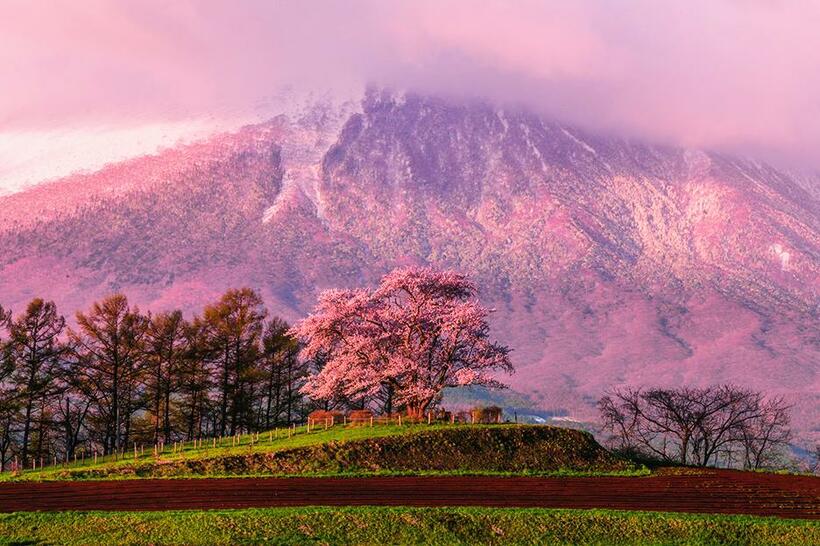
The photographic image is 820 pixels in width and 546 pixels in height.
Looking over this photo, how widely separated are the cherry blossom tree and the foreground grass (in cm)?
3118

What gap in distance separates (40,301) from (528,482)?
154 ft

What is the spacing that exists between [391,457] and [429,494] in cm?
1030

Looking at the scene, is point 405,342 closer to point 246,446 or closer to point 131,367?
point 246,446

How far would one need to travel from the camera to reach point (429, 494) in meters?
59.9

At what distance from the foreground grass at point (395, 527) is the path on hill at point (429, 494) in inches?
125

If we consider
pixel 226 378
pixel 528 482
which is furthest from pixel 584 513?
pixel 226 378

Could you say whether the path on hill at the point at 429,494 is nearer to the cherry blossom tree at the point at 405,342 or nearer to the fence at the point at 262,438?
the fence at the point at 262,438

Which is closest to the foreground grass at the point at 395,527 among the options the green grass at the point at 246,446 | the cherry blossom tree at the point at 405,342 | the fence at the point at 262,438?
the green grass at the point at 246,446

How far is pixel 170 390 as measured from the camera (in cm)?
9425

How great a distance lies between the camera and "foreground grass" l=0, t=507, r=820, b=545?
163 ft

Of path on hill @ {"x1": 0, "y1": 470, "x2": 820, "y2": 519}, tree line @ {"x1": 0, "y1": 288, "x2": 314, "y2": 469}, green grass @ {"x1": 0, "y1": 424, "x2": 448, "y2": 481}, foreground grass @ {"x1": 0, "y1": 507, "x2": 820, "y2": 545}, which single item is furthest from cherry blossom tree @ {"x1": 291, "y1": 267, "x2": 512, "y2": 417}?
foreground grass @ {"x1": 0, "y1": 507, "x2": 820, "y2": 545}

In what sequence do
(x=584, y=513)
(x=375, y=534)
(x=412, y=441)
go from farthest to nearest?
(x=412, y=441) → (x=584, y=513) → (x=375, y=534)

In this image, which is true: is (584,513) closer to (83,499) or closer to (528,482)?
(528,482)

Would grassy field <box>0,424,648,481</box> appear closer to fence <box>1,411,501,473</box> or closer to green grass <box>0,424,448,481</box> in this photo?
green grass <box>0,424,448,481</box>
